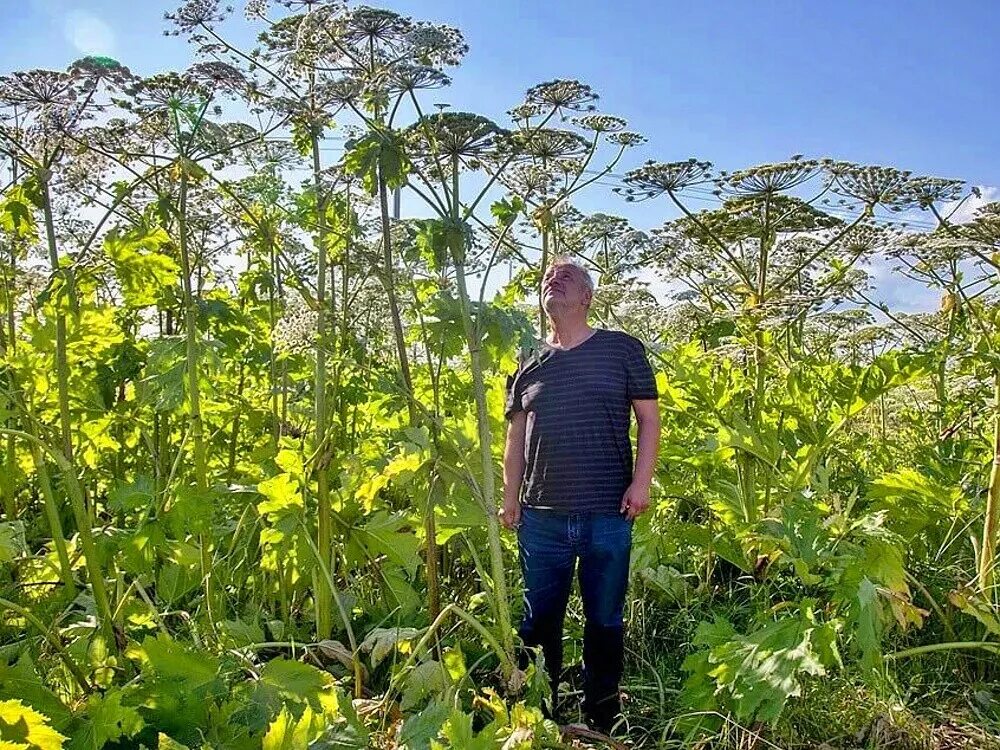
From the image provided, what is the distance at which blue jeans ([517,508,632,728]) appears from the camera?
411 centimetres

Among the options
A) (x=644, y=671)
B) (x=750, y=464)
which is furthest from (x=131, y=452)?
(x=750, y=464)

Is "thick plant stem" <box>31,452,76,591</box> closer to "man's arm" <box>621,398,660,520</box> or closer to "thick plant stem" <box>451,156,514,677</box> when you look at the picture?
"thick plant stem" <box>451,156,514,677</box>

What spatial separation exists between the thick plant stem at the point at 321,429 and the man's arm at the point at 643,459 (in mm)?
1323

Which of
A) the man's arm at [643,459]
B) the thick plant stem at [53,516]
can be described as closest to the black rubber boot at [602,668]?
the man's arm at [643,459]

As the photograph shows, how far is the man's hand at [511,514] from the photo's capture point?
437cm

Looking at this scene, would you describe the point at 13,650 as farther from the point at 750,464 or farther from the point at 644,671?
the point at 750,464

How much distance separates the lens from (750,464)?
14.9 feet

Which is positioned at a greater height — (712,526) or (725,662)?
(712,526)

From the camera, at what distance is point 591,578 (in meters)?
4.15

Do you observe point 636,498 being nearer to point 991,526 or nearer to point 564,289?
point 564,289

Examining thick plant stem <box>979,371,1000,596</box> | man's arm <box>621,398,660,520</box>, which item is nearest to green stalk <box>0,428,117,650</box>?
man's arm <box>621,398,660,520</box>

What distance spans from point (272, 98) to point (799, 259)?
3251 millimetres

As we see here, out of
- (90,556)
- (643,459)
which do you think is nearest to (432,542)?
(643,459)

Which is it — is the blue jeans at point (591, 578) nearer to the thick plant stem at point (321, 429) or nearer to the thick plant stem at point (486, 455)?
the thick plant stem at point (486, 455)
